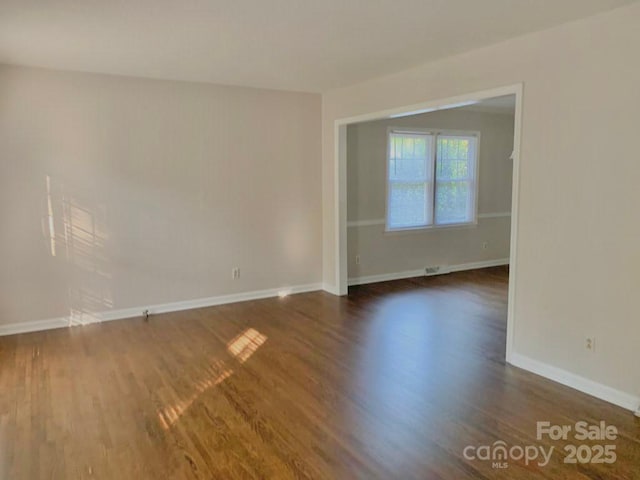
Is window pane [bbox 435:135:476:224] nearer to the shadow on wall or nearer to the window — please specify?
the window

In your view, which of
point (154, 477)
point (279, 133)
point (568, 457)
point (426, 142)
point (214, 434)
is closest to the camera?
point (154, 477)

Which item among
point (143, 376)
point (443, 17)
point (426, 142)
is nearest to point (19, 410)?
point (143, 376)

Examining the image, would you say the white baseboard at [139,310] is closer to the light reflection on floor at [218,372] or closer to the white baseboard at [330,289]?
the white baseboard at [330,289]

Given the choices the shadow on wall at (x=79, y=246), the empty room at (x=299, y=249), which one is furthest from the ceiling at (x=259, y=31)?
the shadow on wall at (x=79, y=246)

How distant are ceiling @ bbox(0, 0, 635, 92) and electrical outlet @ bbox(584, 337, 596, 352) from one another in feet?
7.09

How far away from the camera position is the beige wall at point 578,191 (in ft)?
9.83

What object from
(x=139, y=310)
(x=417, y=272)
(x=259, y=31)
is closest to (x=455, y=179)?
(x=417, y=272)

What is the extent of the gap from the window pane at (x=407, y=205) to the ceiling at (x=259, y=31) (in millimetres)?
2382

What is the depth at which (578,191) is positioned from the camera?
10.7ft

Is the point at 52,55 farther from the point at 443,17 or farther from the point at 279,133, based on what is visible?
the point at 443,17

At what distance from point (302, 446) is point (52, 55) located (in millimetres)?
3810

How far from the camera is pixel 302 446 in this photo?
2.64 m

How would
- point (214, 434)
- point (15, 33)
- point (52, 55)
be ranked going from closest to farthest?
point (214, 434) < point (15, 33) < point (52, 55)

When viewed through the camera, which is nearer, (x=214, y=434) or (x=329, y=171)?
(x=214, y=434)
